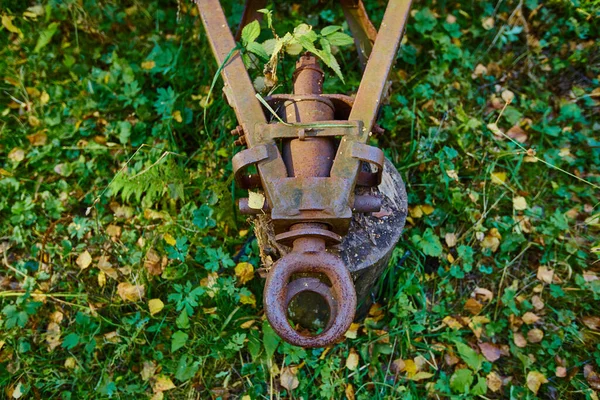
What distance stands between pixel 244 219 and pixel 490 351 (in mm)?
1593

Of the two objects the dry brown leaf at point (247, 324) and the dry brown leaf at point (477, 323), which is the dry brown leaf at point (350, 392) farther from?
the dry brown leaf at point (477, 323)

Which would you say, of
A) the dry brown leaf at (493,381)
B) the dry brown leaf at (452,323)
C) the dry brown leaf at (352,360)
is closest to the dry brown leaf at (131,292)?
the dry brown leaf at (352,360)

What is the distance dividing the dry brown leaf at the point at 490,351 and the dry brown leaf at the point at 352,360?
28.1 inches

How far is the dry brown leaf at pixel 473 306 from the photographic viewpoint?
110 inches

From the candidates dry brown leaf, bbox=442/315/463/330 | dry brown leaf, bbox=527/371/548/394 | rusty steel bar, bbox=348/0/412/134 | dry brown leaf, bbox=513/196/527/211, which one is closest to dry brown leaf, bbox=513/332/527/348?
dry brown leaf, bbox=527/371/548/394

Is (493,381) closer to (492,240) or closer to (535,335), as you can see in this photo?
(535,335)

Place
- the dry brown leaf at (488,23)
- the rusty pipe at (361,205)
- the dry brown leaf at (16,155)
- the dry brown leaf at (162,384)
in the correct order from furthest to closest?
the dry brown leaf at (488,23) < the dry brown leaf at (16,155) < the dry brown leaf at (162,384) < the rusty pipe at (361,205)

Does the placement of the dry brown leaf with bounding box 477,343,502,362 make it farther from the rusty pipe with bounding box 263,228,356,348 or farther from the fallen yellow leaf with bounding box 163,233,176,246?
the fallen yellow leaf with bounding box 163,233,176,246

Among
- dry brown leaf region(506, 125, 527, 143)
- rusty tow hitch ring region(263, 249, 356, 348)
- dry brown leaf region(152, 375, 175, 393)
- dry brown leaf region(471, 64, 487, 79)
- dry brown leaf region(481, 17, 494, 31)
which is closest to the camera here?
rusty tow hitch ring region(263, 249, 356, 348)

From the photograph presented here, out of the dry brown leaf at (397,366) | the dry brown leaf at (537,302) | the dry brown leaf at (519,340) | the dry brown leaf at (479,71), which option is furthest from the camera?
the dry brown leaf at (479,71)

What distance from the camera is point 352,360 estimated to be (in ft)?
8.50

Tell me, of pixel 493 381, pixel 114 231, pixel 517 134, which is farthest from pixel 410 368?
pixel 114 231

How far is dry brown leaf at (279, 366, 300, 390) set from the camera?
2531 millimetres

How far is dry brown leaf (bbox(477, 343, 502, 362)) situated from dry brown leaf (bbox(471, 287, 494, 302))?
0.27 meters
